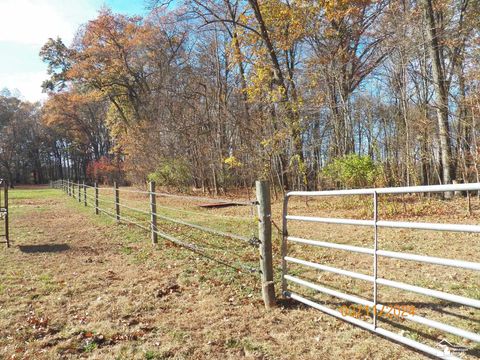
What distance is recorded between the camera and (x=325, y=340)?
10.7ft

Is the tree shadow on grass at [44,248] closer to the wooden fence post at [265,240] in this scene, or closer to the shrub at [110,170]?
the wooden fence post at [265,240]

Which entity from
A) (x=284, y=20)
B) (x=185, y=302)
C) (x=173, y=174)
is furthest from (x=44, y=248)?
(x=173, y=174)

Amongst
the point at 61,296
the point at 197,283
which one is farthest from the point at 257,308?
the point at 61,296

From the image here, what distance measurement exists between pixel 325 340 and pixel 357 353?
0.34 metres

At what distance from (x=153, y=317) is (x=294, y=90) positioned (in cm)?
1307

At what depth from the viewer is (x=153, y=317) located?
3.96m

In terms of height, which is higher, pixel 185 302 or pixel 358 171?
pixel 358 171

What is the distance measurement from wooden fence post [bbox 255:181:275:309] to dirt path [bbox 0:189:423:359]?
19 centimetres

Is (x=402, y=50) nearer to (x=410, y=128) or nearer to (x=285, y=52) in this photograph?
(x=410, y=128)

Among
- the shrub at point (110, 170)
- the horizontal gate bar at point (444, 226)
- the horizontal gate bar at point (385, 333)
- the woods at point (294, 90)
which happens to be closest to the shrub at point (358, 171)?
the woods at point (294, 90)

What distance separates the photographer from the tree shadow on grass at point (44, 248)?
753 cm

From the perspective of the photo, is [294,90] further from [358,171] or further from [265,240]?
[265,240]

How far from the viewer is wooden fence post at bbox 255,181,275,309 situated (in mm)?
4066

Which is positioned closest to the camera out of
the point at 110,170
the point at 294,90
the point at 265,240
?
the point at 265,240
